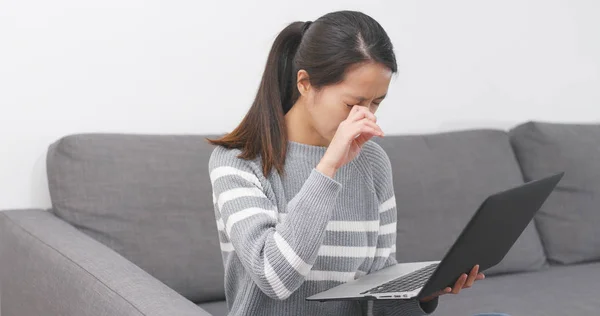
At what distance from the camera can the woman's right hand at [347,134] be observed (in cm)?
138

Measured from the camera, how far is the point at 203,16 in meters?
2.22

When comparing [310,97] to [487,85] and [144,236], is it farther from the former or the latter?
[487,85]

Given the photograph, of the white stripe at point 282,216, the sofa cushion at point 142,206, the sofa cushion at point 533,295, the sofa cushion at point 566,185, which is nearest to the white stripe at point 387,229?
the white stripe at point 282,216

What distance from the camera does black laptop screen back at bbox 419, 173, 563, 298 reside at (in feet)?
4.14

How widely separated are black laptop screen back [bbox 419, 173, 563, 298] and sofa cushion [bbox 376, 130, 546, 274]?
Answer: 74 cm

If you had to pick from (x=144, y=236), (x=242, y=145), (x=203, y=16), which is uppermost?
(x=203, y=16)

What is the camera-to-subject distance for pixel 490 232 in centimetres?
133

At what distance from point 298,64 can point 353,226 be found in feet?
0.96

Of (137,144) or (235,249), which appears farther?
(137,144)

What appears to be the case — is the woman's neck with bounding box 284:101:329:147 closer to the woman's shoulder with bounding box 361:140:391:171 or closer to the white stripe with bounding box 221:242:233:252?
the woman's shoulder with bounding box 361:140:391:171

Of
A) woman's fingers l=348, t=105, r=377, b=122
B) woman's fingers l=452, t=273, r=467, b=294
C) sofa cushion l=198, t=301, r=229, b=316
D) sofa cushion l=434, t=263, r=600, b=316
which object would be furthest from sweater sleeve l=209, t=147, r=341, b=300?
sofa cushion l=434, t=263, r=600, b=316

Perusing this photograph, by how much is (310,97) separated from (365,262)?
31cm

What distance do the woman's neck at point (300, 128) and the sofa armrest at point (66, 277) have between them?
1.12 feet

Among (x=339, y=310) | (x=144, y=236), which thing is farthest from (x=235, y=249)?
(x=144, y=236)
